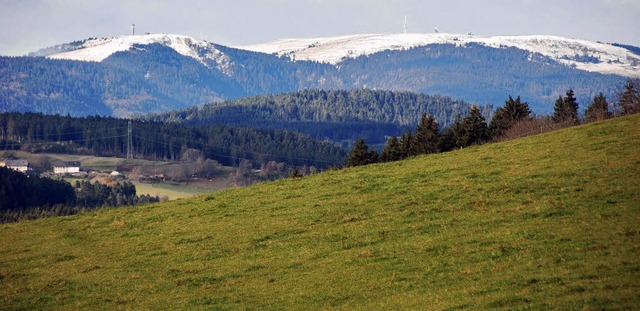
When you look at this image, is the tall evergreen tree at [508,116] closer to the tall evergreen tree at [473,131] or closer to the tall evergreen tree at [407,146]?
the tall evergreen tree at [473,131]

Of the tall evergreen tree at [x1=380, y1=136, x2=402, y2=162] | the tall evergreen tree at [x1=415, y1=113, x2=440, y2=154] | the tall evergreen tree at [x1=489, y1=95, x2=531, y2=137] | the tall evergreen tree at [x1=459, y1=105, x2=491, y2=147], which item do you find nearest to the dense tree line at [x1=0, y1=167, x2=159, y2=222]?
the tall evergreen tree at [x1=380, y1=136, x2=402, y2=162]

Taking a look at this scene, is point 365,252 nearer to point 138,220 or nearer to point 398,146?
point 138,220

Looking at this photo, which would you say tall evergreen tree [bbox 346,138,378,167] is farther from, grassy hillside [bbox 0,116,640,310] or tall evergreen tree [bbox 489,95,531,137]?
grassy hillside [bbox 0,116,640,310]

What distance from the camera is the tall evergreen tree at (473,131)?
90.8 metres

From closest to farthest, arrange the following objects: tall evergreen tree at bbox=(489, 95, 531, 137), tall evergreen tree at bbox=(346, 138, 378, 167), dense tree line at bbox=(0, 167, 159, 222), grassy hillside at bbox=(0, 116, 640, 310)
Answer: grassy hillside at bbox=(0, 116, 640, 310), tall evergreen tree at bbox=(346, 138, 378, 167), tall evergreen tree at bbox=(489, 95, 531, 137), dense tree line at bbox=(0, 167, 159, 222)

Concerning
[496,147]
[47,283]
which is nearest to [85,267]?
[47,283]

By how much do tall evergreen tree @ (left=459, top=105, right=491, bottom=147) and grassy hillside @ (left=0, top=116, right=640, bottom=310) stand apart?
38139 millimetres

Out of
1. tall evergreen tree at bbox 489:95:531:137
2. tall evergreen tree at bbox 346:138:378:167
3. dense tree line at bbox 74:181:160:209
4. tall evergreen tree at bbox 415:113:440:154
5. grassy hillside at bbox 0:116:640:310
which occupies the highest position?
tall evergreen tree at bbox 489:95:531:137

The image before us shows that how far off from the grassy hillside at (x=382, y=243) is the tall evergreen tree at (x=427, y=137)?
40.5 metres

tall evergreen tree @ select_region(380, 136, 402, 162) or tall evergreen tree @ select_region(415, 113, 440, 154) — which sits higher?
tall evergreen tree @ select_region(415, 113, 440, 154)

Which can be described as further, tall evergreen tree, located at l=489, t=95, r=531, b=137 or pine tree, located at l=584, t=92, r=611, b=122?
tall evergreen tree, located at l=489, t=95, r=531, b=137

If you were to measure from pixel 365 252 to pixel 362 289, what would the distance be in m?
4.54

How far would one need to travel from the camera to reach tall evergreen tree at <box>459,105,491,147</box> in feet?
298

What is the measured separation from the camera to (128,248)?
131 feet
